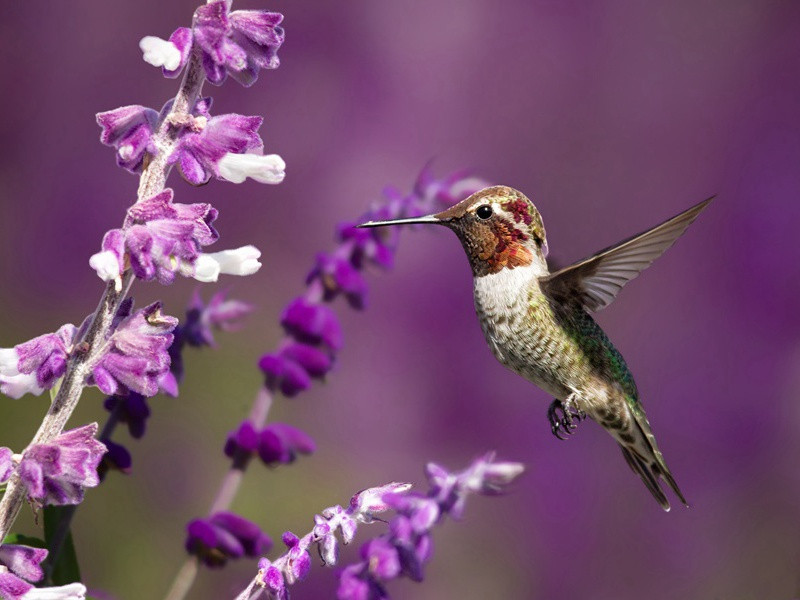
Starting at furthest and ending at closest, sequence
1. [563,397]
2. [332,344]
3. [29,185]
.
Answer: [29,185]
[563,397]
[332,344]

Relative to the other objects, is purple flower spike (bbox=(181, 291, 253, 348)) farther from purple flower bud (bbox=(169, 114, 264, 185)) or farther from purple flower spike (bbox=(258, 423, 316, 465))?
purple flower bud (bbox=(169, 114, 264, 185))

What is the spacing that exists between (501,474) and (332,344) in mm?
281

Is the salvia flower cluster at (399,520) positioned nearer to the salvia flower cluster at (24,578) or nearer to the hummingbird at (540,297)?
the salvia flower cluster at (24,578)

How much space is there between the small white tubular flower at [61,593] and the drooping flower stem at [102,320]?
42 mm

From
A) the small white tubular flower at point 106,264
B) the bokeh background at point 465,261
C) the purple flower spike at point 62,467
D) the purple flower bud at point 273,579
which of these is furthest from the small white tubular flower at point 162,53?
the bokeh background at point 465,261

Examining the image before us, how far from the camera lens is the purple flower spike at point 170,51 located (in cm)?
70

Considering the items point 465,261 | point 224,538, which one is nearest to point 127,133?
point 224,538

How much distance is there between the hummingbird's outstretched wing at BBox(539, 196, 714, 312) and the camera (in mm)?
1026

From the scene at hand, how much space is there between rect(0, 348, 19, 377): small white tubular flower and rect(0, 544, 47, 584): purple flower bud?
0.36 ft

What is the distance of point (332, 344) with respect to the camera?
1042mm

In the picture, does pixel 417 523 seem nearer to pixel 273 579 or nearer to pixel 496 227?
pixel 273 579

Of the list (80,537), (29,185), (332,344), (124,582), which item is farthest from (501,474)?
(29,185)

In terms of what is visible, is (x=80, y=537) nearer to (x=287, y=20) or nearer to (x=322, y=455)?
(x=322, y=455)

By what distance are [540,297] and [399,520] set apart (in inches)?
15.4
